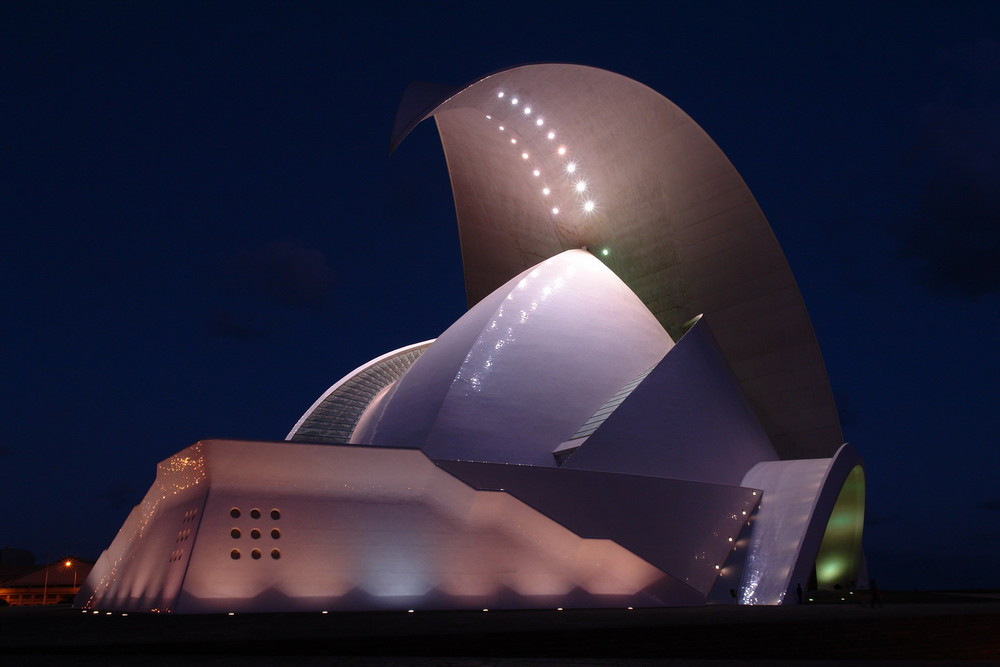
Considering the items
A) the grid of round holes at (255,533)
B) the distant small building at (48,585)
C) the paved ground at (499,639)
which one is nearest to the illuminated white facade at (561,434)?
the grid of round holes at (255,533)

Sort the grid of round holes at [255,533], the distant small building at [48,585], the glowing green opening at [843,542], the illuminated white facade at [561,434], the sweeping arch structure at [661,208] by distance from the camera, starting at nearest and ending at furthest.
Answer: the grid of round holes at [255,533] → the illuminated white facade at [561,434] → the glowing green opening at [843,542] → the sweeping arch structure at [661,208] → the distant small building at [48,585]

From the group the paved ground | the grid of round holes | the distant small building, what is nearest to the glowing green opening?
the paved ground

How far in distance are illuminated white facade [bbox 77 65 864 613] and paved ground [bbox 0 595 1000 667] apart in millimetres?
1301

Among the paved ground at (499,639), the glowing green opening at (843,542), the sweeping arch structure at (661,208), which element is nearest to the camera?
the paved ground at (499,639)

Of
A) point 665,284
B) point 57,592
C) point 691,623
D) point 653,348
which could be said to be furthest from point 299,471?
point 57,592

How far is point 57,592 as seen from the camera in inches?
1341

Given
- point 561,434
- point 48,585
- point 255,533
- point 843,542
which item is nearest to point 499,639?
point 255,533

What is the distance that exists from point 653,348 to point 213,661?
1264 cm

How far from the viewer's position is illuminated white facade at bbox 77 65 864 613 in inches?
432

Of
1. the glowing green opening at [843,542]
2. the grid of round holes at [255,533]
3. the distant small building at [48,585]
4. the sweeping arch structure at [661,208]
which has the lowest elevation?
the distant small building at [48,585]

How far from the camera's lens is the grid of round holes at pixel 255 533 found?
10.5 meters

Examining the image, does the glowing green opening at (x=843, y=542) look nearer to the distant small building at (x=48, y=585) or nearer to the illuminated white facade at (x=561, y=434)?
the illuminated white facade at (x=561, y=434)

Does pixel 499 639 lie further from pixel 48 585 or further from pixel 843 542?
pixel 48 585

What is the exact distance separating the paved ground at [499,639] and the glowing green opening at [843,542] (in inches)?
276
